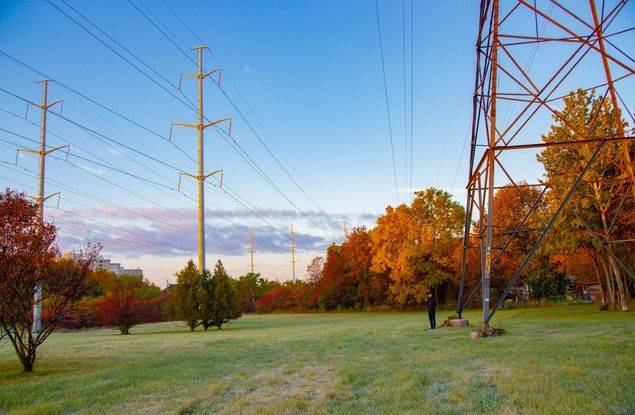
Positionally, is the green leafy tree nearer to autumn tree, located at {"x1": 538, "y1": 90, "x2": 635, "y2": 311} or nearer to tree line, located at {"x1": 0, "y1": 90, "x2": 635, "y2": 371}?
tree line, located at {"x1": 0, "y1": 90, "x2": 635, "y2": 371}

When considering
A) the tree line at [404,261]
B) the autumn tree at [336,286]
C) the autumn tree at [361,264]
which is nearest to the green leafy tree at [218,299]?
the tree line at [404,261]

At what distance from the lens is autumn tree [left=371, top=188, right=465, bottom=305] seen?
5284cm

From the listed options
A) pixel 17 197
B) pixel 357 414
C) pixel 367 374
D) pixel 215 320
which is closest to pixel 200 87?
pixel 215 320

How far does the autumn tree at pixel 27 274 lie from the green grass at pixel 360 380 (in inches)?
47.5

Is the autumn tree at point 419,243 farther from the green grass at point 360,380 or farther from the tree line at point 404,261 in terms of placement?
the green grass at point 360,380

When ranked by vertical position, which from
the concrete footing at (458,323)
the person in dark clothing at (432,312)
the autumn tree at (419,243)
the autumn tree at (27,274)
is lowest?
the concrete footing at (458,323)

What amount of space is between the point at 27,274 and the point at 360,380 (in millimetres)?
9825

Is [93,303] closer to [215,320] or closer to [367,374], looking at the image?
[215,320]

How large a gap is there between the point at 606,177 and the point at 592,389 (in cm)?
2791

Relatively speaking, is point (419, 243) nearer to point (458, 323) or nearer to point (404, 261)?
point (404, 261)

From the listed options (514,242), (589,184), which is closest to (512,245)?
(514,242)

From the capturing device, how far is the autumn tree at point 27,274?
14.4 metres

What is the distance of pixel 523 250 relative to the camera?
1929 inches

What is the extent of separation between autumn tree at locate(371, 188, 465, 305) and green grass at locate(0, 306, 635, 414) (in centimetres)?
3600
